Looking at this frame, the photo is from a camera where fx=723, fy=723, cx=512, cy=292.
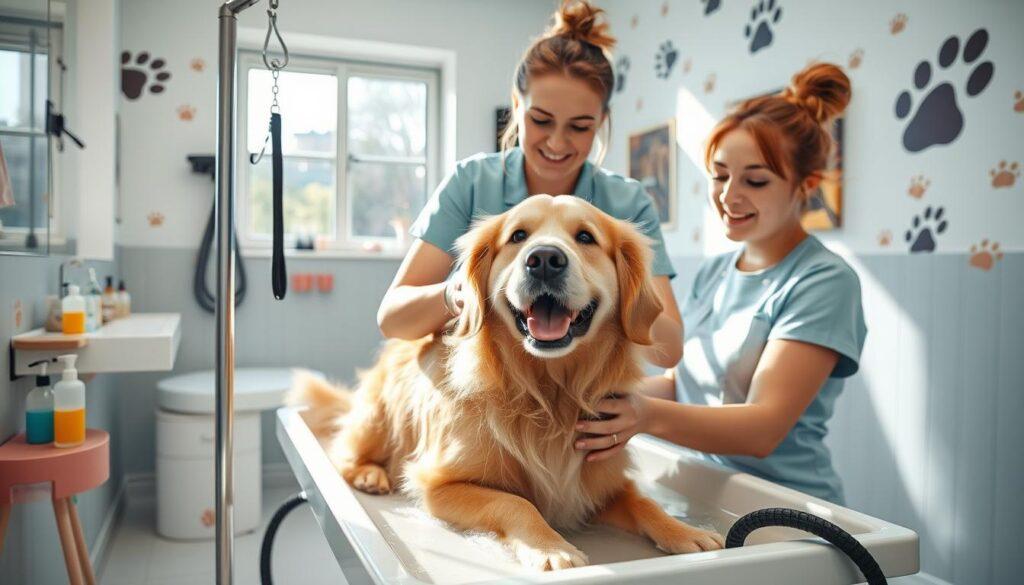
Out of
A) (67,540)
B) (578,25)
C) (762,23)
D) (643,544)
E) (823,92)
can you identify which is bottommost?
(67,540)

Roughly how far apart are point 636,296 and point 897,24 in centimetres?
204

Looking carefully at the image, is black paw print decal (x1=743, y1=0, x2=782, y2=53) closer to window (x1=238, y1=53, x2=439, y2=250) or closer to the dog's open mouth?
window (x1=238, y1=53, x2=439, y2=250)

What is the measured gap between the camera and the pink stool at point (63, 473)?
147 cm

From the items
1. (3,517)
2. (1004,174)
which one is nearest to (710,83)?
(1004,174)

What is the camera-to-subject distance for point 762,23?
314cm

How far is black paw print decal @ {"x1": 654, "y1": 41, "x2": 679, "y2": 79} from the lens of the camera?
12.4ft

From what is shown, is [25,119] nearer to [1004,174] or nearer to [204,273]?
[204,273]

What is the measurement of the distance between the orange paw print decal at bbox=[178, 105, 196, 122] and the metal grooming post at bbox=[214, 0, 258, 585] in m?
3.21

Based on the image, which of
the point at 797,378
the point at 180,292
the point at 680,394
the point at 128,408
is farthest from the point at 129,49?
the point at 797,378

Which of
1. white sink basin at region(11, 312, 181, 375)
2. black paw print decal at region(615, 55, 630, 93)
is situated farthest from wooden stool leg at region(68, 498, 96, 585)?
black paw print decal at region(615, 55, 630, 93)

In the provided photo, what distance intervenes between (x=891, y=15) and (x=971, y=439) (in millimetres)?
1468

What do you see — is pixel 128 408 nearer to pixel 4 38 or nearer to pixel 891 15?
pixel 4 38

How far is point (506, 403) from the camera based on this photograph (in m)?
1.11

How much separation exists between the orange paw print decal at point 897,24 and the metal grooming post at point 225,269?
2334mm
